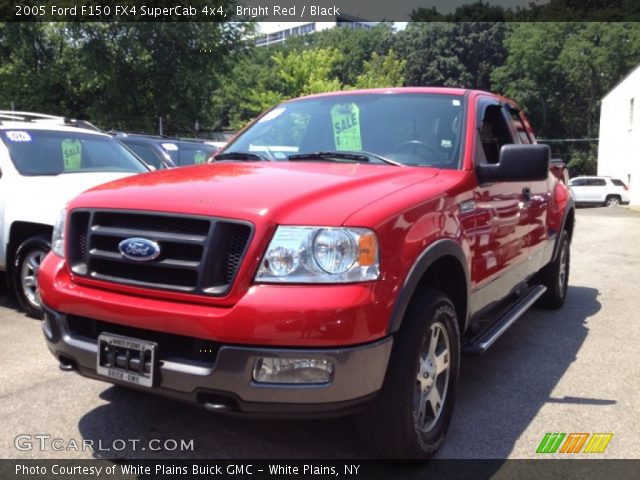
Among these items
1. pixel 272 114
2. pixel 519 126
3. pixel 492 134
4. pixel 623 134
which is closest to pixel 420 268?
pixel 492 134

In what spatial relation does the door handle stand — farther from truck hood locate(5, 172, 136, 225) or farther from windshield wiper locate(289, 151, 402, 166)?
truck hood locate(5, 172, 136, 225)

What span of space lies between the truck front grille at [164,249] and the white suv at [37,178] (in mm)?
2424

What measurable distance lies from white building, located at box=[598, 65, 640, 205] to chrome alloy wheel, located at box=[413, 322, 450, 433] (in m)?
28.9

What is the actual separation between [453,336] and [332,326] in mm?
989

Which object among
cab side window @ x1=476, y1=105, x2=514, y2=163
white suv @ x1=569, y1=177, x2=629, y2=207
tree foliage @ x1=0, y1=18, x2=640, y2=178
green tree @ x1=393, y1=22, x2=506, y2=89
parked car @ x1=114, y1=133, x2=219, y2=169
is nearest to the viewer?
cab side window @ x1=476, y1=105, x2=514, y2=163

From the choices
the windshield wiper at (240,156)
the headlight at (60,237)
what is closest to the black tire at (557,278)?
the windshield wiper at (240,156)

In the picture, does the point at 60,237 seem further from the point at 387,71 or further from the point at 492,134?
the point at 387,71

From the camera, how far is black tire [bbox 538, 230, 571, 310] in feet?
19.2

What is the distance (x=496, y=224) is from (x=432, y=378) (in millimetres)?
1240

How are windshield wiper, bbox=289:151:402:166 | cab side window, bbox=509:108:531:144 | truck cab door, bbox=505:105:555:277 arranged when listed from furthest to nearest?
cab side window, bbox=509:108:531:144, truck cab door, bbox=505:105:555:277, windshield wiper, bbox=289:151:402:166

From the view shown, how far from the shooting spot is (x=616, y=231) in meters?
14.0

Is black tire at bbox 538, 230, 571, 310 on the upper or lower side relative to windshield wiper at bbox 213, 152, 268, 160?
lower

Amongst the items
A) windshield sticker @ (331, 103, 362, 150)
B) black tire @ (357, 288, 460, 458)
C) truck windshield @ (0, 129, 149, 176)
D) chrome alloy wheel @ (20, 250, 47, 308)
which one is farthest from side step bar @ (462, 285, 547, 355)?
truck windshield @ (0, 129, 149, 176)

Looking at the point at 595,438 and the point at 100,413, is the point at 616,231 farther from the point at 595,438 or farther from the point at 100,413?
the point at 100,413
